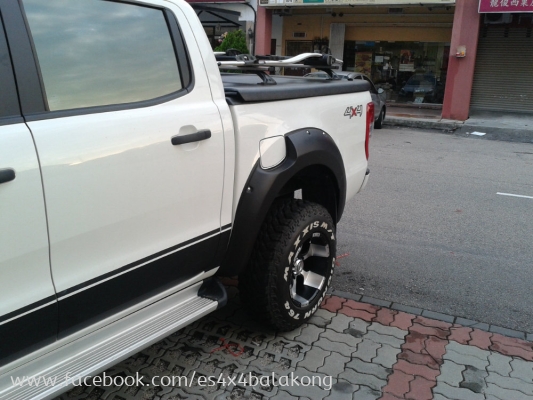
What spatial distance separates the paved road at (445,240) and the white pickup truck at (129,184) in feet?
4.53

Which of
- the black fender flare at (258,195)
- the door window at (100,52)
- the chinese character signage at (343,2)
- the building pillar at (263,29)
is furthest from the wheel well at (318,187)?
the building pillar at (263,29)

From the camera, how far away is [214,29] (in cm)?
2214

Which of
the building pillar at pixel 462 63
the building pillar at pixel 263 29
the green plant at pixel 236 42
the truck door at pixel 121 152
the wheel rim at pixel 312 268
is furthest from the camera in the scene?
the building pillar at pixel 263 29

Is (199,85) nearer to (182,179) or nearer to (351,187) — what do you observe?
(182,179)

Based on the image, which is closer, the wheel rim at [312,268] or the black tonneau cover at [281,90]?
the black tonneau cover at [281,90]

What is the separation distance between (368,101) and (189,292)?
7.22 ft

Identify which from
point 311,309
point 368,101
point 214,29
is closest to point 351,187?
point 368,101

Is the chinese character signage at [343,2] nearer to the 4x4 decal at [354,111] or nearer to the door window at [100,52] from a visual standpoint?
the 4x4 decal at [354,111]

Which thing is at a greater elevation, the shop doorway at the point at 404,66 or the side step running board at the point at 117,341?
the shop doorway at the point at 404,66

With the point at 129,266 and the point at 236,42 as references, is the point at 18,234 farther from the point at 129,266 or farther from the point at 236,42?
the point at 236,42

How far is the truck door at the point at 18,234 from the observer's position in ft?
6.02

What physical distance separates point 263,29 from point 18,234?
60.3 feet

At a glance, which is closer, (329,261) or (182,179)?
(182,179)

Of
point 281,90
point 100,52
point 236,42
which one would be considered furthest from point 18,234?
point 236,42
